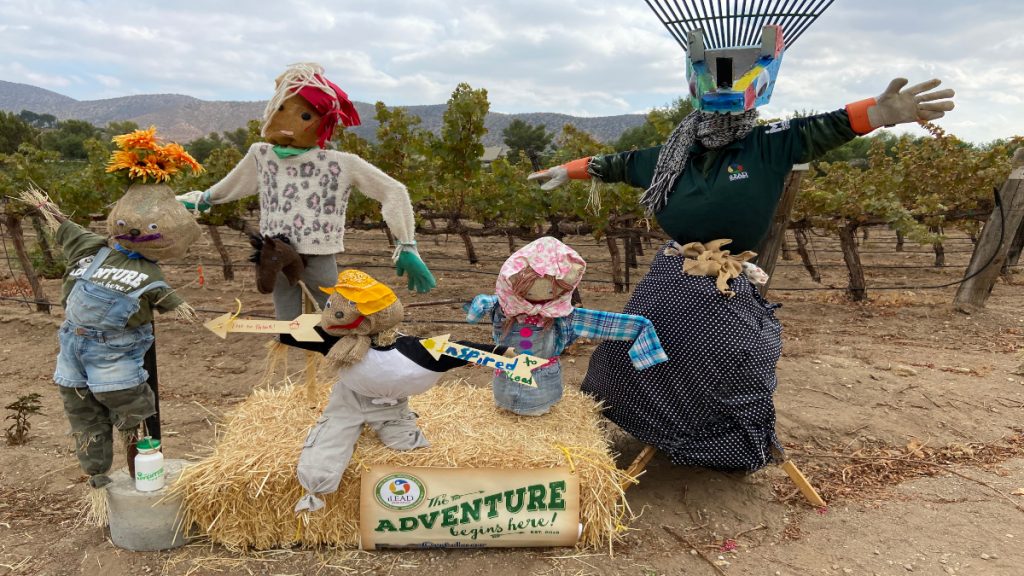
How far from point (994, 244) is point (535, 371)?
706 cm

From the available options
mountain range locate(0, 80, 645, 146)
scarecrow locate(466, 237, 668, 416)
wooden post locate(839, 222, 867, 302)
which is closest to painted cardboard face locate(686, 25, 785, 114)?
scarecrow locate(466, 237, 668, 416)

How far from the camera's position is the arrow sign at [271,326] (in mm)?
2537

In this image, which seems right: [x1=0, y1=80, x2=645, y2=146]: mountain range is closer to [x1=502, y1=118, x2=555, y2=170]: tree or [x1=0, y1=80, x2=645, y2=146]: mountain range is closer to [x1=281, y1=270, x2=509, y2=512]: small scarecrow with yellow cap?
[x1=502, y1=118, x2=555, y2=170]: tree

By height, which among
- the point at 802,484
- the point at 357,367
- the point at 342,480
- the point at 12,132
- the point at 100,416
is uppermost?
→ the point at 12,132

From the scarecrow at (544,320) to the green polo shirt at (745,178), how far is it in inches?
22.3

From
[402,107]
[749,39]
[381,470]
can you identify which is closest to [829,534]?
[381,470]

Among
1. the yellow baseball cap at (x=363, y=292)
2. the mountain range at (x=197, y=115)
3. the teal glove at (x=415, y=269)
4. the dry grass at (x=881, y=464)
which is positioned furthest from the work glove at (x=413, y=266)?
the mountain range at (x=197, y=115)

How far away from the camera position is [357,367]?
260cm

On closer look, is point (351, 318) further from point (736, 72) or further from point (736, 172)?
point (736, 72)

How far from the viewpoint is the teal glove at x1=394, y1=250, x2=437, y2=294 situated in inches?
117

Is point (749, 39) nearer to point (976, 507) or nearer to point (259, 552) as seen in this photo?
point (976, 507)

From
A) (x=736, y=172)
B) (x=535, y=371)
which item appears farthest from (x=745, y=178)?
(x=535, y=371)

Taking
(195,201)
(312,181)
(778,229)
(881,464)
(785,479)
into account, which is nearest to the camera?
(312,181)

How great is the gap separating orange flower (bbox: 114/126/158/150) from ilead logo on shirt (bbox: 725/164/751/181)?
2.54 meters
